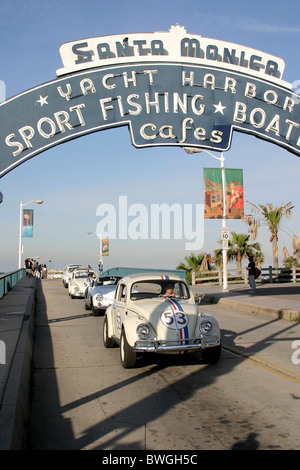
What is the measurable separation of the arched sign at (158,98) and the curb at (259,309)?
5425 millimetres

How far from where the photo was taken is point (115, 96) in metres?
12.5

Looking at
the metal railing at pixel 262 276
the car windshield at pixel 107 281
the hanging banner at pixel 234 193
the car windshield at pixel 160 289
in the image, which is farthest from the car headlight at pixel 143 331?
the metal railing at pixel 262 276

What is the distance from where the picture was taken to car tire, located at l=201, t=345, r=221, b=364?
8750 millimetres

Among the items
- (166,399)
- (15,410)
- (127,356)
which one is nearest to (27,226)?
(127,356)

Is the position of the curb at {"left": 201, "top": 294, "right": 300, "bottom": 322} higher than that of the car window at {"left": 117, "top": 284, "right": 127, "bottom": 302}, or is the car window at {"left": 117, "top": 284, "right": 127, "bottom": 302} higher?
the car window at {"left": 117, "top": 284, "right": 127, "bottom": 302}

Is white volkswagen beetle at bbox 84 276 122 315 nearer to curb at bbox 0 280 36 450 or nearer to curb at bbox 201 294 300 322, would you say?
curb at bbox 201 294 300 322

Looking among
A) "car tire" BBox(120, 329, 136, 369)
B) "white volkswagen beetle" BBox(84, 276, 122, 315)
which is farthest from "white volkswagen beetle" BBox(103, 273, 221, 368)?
"white volkswagen beetle" BBox(84, 276, 122, 315)

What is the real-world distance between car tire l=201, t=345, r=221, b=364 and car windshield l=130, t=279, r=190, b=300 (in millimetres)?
1436

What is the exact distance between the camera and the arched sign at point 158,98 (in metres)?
11.9

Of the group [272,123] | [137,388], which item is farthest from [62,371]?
[272,123]

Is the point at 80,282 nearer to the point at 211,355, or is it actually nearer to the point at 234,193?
the point at 234,193

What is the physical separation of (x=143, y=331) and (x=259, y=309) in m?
10.5

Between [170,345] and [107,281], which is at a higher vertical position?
[107,281]

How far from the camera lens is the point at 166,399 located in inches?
265
